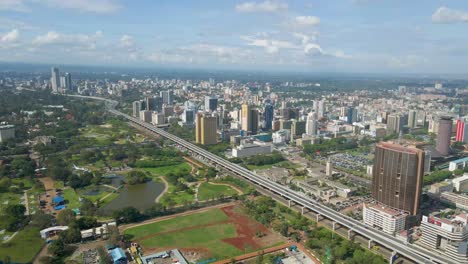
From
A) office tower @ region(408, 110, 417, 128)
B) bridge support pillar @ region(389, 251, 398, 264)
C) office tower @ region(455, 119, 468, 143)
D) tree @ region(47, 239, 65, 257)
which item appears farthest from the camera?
office tower @ region(408, 110, 417, 128)

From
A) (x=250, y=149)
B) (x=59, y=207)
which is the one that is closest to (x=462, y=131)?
(x=250, y=149)

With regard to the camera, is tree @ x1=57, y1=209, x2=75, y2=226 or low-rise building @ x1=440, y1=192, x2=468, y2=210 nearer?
tree @ x1=57, y1=209, x2=75, y2=226

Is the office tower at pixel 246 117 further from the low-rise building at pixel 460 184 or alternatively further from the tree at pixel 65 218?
the tree at pixel 65 218

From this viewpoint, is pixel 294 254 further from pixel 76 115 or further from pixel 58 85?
pixel 58 85

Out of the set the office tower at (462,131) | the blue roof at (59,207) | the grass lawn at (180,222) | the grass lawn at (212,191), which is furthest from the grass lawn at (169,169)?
the office tower at (462,131)

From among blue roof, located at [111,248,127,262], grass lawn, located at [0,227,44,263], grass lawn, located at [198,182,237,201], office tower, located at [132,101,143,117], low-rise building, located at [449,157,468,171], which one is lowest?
grass lawn, located at [0,227,44,263]

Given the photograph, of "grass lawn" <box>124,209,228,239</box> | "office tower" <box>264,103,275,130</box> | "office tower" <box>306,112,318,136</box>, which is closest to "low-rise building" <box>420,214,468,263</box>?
"grass lawn" <box>124,209,228,239</box>

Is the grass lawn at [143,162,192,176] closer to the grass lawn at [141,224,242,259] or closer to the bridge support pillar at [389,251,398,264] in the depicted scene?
the grass lawn at [141,224,242,259]
